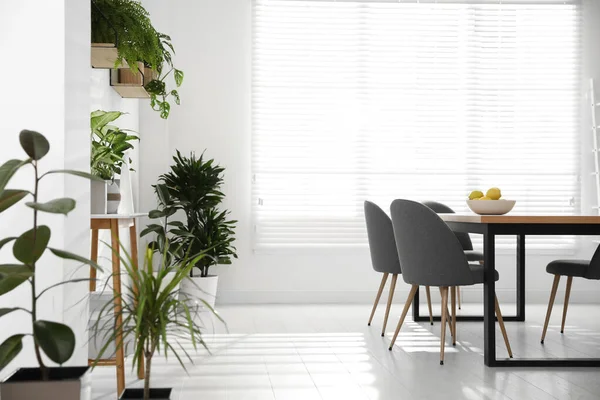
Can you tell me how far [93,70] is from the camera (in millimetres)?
4105

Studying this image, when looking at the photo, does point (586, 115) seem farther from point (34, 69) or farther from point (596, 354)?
point (34, 69)

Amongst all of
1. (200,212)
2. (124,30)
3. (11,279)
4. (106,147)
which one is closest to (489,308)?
(106,147)

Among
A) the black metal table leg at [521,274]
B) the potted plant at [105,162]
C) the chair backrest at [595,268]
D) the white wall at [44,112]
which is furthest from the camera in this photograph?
the black metal table leg at [521,274]

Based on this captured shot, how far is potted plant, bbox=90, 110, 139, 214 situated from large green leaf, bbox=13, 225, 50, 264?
1.40m

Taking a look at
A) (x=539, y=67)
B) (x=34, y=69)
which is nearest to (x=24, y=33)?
(x=34, y=69)

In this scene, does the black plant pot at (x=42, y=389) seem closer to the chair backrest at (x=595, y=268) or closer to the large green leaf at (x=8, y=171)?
the large green leaf at (x=8, y=171)

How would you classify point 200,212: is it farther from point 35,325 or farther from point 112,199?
point 35,325

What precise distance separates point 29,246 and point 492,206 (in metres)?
3.07

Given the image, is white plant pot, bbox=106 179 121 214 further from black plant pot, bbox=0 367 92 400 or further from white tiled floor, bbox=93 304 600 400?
black plant pot, bbox=0 367 92 400

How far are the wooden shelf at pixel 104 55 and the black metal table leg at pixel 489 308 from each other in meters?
2.09

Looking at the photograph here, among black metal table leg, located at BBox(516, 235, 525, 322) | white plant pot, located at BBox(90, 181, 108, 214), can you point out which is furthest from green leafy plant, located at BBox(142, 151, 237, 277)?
white plant pot, located at BBox(90, 181, 108, 214)

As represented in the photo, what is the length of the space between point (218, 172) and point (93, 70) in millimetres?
1840

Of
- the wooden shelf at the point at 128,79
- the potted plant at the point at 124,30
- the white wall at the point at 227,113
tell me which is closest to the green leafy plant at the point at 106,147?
the potted plant at the point at 124,30

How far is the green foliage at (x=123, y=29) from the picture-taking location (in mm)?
3123
